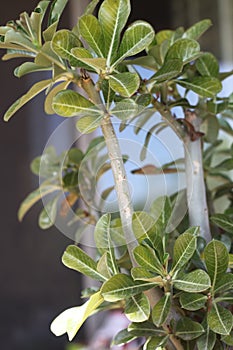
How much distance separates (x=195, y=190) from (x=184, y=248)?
0.42 feet

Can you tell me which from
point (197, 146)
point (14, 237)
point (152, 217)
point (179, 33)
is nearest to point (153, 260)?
point (152, 217)

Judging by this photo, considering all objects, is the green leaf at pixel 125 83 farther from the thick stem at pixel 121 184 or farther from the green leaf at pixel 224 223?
the green leaf at pixel 224 223

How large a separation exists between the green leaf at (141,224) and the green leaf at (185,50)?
0.16 meters

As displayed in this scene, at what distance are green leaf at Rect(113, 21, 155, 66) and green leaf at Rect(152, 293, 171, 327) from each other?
203 mm

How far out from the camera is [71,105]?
0.43 metres

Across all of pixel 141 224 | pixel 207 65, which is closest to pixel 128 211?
pixel 141 224

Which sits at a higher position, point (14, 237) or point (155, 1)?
point (155, 1)

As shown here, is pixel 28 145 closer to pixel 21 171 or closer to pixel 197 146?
pixel 21 171

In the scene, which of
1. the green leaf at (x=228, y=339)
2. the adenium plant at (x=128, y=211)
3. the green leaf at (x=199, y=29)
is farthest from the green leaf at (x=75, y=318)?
the green leaf at (x=199, y=29)

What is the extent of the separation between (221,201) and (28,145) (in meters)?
1.13

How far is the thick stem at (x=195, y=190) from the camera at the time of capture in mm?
539

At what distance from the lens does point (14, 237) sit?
5.51ft

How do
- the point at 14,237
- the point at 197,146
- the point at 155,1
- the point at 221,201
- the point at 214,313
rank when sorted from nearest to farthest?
the point at 214,313 → the point at 197,146 → the point at 221,201 → the point at 14,237 → the point at 155,1

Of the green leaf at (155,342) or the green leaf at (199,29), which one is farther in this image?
the green leaf at (199,29)
